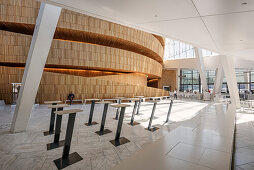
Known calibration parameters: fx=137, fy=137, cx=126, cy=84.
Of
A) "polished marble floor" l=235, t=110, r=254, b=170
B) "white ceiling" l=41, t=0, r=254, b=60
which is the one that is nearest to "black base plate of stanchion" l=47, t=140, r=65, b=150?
"white ceiling" l=41, t=0, r=254, b=60

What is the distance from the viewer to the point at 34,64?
4.15m

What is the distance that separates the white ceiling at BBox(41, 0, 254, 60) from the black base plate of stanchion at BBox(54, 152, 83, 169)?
10.3 feet

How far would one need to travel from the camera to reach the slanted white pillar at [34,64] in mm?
4094

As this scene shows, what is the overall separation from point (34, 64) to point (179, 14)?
4.25 metres

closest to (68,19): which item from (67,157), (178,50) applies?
(67,157)

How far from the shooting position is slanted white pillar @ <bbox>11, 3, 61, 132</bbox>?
409 cm

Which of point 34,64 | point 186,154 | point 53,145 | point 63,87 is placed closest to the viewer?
point 186,154

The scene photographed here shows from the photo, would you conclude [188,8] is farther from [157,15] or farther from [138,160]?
[138,160]

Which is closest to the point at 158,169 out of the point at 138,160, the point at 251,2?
the point at 138,160

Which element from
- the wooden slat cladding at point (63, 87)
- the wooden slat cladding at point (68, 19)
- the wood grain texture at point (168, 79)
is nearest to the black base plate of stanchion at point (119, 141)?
the wooden slat cladding at point (63, 87)

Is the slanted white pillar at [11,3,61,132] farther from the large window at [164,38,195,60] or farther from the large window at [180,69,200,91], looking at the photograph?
the large window at [180,69,200,91]

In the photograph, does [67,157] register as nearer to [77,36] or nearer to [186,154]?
[186,154]

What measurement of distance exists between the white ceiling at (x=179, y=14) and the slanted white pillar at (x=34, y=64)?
59.7 inches

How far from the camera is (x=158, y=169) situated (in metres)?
1.99
